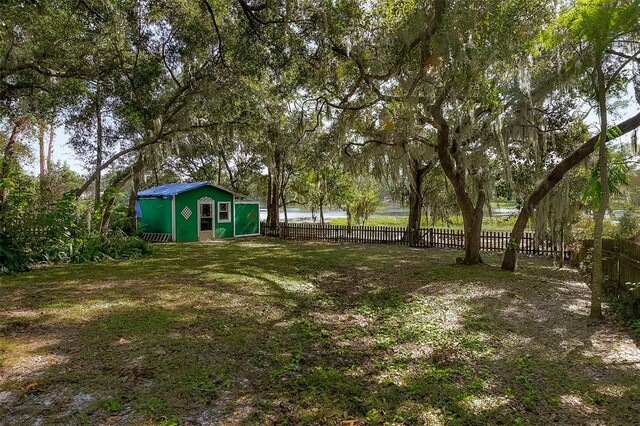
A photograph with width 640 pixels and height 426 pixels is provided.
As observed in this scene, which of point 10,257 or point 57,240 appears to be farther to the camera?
point 57,240

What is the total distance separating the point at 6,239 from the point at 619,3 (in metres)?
10.9

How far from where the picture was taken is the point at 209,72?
30.8 feet

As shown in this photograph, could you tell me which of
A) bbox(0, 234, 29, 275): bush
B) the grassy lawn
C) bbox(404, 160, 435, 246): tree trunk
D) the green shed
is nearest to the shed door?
the green shed

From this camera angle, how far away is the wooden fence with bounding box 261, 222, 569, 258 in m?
12.0

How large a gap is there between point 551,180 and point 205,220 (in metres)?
12.9

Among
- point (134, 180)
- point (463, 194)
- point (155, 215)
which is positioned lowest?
point (155, 215)

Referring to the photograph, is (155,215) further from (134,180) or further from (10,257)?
(10,257)

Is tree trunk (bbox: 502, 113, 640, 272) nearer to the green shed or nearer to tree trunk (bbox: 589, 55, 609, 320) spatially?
tree trunk (bbox: 589, 55, 609, 320)

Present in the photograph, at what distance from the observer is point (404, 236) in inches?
573

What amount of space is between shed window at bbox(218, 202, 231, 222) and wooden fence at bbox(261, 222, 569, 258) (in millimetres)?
2243

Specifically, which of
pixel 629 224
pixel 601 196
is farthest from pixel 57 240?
pixel 629 224

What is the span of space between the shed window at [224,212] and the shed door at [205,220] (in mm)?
426

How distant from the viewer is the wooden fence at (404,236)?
12.0 m

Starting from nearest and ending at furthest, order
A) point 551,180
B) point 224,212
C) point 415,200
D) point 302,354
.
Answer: point 302,354 < point 551,180 < point 415,200 < point 224,212
